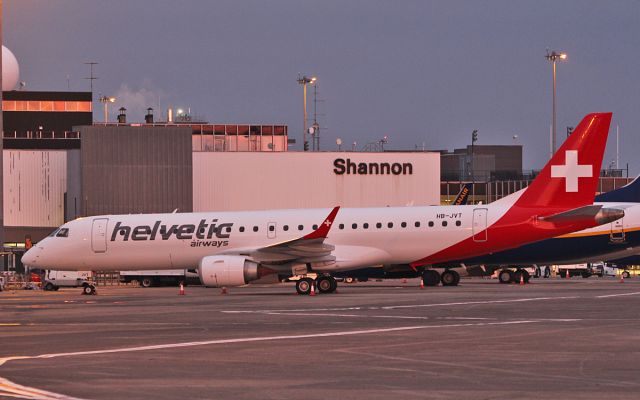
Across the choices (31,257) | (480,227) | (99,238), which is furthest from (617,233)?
(31,257)

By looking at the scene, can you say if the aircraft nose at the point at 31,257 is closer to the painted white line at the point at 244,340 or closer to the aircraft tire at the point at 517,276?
the aircraft tire at the point at 517,276

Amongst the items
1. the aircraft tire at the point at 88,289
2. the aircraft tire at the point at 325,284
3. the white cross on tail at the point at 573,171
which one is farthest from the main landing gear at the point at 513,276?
the aircraft tire at the point at 88,289

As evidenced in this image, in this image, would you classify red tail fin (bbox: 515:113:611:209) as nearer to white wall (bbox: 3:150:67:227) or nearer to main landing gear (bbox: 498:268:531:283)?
main landing gear (bbox: 498:268:531:283)

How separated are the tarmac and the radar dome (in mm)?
75769

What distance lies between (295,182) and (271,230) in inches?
1388

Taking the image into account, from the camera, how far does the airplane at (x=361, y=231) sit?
4844 cm

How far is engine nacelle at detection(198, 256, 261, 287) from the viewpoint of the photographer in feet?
148

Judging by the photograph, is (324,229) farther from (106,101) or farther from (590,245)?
(106,101)

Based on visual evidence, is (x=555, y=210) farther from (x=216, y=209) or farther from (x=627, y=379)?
(x=216, y=209)

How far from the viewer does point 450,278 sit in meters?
55.3

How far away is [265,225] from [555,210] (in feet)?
39.8

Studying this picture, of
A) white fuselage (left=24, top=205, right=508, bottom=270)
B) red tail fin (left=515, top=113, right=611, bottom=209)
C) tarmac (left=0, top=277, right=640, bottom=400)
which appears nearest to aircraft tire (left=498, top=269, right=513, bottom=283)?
white fuselage (left=24, top=205, right=508, bottom=270)

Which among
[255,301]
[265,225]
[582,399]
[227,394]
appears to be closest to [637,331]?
[582,399]

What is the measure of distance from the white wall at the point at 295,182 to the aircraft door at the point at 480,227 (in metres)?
36.3
